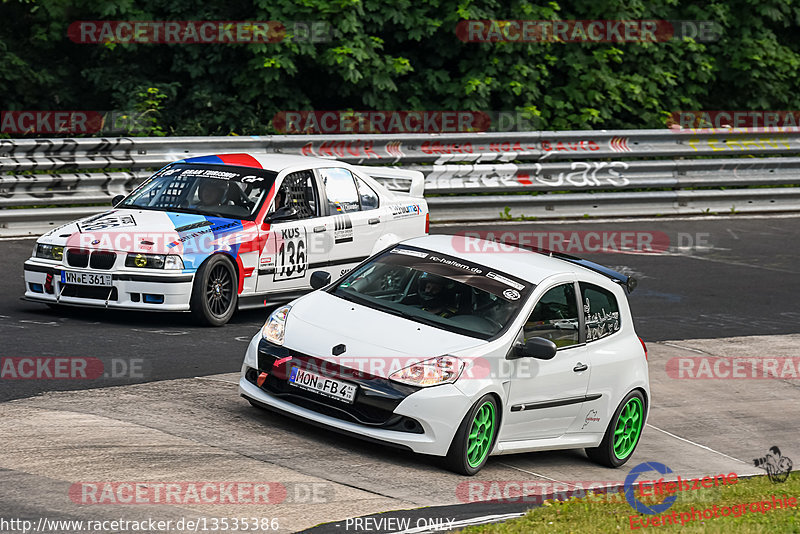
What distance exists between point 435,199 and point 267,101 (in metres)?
3.69

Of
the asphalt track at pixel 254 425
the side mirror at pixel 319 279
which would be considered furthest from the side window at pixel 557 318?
the side mirror at pixel 319 279

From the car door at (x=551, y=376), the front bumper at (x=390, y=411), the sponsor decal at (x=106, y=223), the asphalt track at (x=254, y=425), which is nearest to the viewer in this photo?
the asphalt track at (x=254, y=425)

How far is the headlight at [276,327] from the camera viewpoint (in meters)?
8.23

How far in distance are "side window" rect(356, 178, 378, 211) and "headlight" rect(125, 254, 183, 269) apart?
279cm

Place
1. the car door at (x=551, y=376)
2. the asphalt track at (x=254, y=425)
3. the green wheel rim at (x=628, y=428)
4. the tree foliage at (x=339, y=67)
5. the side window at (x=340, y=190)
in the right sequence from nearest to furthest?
the asphalt track at (x=254, y=425), the car door at (x=551, y=376), the green wheel rim at (x=628, y=428), the side window at (x=340, y=190), the tree foliage at (x=339, y=67)

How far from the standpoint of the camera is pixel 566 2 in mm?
21828

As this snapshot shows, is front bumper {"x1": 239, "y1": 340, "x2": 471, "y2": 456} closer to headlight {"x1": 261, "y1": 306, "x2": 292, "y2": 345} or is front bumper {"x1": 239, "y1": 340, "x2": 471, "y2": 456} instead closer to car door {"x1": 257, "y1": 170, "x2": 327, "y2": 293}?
headlight {"x1": 261, "y1": 306, "x2": 292, "y2": 345}

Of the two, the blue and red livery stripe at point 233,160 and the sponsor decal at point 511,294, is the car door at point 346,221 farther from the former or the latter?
the sponsor decal at point 511,294

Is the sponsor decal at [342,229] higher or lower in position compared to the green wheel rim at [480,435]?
higher

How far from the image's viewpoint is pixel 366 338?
7969 mm

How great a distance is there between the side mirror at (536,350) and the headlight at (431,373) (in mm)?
515

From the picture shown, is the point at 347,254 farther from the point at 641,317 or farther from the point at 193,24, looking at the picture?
the point at 193,24

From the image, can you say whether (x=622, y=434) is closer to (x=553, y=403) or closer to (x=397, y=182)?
(x=553, y=403)

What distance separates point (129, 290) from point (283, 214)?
1.87 meters
